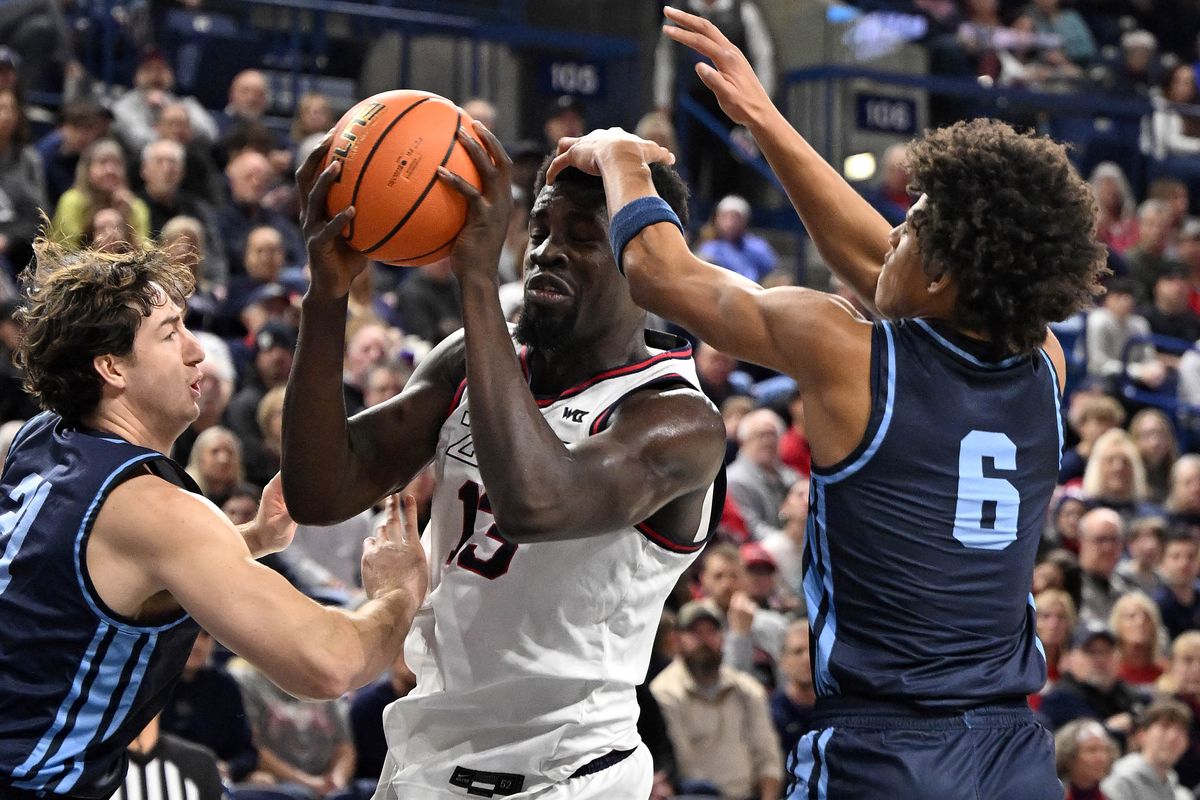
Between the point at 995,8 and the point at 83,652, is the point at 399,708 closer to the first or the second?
the point at 83,652

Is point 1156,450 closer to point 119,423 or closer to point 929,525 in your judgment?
point 929,525

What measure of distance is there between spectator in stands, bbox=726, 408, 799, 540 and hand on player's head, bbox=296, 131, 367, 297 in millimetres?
6347

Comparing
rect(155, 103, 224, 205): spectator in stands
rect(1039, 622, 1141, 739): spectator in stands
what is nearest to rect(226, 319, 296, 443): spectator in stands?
rect(155, 103, 224, 205): spectator in stands

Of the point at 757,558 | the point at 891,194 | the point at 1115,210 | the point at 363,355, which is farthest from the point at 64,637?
the point at 1115,210

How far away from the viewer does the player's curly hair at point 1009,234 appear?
3088 millimetres

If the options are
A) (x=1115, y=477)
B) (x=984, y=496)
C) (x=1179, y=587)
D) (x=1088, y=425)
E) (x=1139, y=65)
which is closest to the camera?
(x=984, y=496)

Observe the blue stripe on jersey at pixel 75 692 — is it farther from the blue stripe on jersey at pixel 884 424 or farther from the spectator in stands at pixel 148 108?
the spectator in stands at pixel 148 108

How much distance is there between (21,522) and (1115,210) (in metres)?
12.6

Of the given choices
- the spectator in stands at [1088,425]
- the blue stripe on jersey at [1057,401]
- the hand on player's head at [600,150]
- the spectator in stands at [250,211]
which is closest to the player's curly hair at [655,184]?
the hand on player's head at [600,150]

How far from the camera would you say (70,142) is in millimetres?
9836

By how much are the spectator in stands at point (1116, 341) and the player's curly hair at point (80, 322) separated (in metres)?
10.1

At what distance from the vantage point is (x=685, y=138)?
46.9ft

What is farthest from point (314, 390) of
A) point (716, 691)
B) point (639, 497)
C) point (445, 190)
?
point (716, 691)

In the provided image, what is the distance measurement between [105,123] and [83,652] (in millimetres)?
7205
